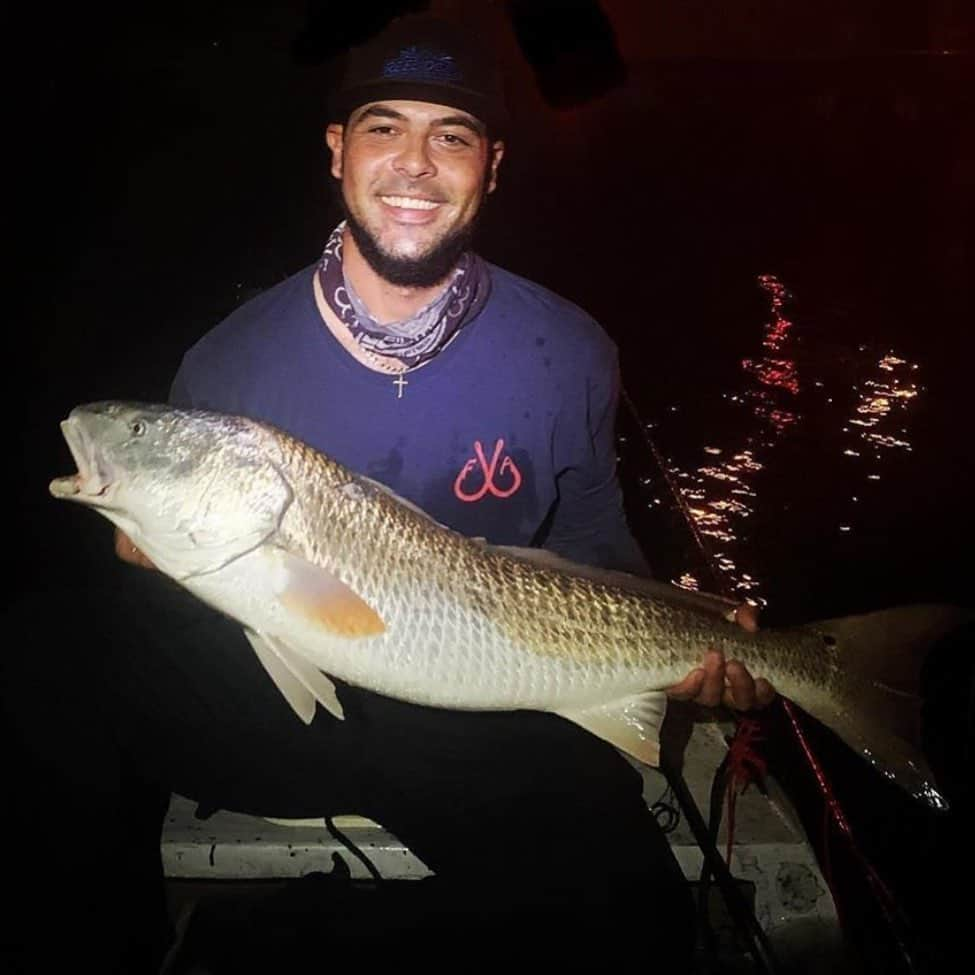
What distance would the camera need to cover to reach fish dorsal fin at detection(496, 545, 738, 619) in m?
2.46

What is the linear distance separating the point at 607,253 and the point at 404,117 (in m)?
16.8

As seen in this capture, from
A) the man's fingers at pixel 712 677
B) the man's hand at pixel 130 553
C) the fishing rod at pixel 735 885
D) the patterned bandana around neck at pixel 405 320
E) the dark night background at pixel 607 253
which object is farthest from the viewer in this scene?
Result: the dark night background at pixel 607 253

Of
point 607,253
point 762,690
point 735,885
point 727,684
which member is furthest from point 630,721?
point 607,253

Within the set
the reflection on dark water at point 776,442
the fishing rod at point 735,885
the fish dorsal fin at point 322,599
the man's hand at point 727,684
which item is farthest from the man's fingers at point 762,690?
the reflection on dark water at point 776,442

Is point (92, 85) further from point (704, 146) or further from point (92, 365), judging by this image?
point (704, 146)

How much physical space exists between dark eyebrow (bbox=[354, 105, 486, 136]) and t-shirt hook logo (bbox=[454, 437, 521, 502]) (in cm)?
99

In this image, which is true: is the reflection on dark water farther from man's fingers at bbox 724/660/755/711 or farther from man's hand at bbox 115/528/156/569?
man's hand at bbox 115/528/156/569

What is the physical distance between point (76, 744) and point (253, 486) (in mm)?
842

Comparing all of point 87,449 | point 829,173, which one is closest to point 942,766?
point 87,449

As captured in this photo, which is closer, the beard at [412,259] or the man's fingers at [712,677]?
the man's fingers at [712,677]

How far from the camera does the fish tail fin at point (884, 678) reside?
8.29 ft

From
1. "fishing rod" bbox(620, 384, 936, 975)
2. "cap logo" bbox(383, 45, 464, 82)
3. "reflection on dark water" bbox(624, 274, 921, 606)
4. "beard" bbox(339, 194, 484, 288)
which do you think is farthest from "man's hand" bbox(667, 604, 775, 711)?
"reflection on dark water" bbox(624, 274, 921, 606)

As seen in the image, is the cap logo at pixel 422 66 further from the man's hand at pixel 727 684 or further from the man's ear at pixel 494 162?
the man's hand at pixel 727 684

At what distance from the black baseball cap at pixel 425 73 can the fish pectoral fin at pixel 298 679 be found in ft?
5.46
